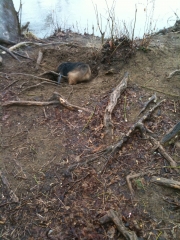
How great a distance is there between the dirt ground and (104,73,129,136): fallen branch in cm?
9

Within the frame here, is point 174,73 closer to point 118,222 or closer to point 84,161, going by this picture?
point 84,161

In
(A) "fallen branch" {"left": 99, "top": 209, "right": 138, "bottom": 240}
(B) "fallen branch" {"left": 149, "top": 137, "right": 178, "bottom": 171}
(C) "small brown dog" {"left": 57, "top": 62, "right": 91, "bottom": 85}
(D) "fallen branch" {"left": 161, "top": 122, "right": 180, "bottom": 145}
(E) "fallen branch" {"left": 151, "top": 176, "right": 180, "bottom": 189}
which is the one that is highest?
(C) "small brown dog" {"left": 57, "top": 62, "right": 91, "bottom": 85}

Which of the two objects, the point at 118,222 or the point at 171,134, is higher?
the point at 171,134

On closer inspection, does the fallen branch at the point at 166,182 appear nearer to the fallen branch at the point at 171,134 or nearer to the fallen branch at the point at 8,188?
the fallen branch at the point at 171,134

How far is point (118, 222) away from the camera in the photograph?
2674mm

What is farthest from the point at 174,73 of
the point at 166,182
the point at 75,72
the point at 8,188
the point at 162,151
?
the point at 8,188

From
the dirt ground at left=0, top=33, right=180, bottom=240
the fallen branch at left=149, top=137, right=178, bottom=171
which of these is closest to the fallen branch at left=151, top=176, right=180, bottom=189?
the dirt ground at left=0, top=33, right=180, bottom=240

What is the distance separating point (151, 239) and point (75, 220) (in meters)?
0.83

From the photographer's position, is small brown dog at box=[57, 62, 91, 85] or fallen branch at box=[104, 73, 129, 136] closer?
fallen branch at box=[104, 73, 129, 136]

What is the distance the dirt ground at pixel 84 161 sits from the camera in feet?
9.12

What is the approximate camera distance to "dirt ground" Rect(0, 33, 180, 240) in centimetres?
278

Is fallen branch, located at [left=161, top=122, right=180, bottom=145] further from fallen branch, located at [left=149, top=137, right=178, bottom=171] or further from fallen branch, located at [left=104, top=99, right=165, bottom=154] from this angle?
fallen branch, located at [left=104, top=99, right=165, bottom=154]

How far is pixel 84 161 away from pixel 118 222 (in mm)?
1079

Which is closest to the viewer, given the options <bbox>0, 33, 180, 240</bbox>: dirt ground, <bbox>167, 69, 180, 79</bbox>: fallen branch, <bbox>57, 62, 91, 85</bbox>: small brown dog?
<bbox>0, 33, 180, 240</bbox>: dirt ground
